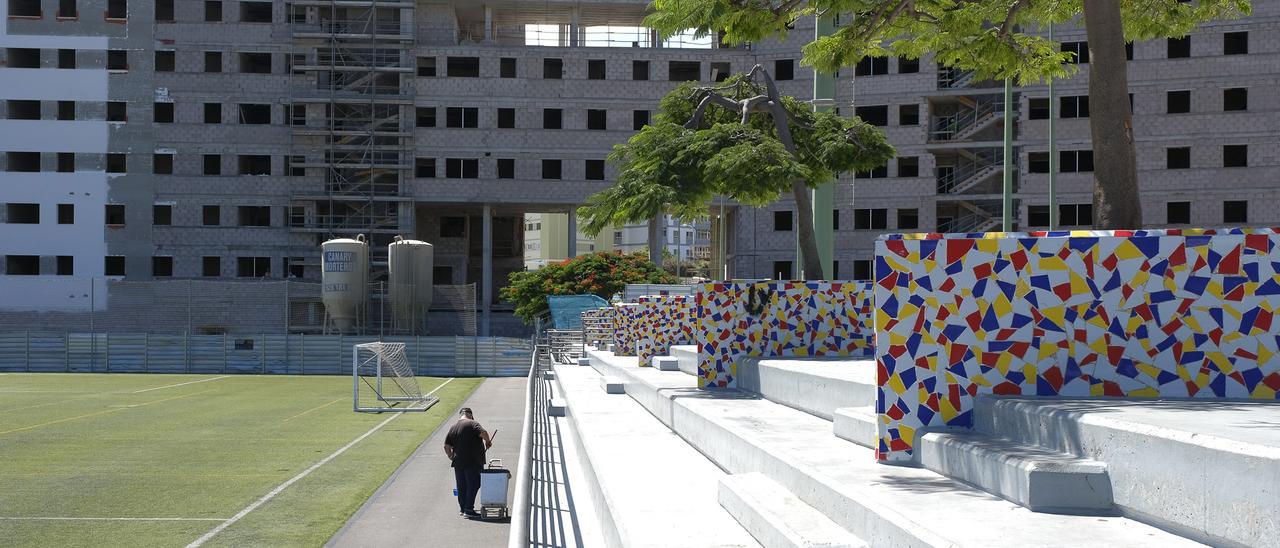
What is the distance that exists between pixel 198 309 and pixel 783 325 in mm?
61631

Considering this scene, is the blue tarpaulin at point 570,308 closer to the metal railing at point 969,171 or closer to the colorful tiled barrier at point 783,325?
the metal railing at point 969,171

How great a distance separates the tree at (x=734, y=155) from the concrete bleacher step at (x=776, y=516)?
31.9 feet

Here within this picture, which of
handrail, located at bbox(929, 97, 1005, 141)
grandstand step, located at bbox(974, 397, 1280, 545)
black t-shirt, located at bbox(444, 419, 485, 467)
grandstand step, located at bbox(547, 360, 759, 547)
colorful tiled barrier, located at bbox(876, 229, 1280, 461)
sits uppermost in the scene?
handrail, located at bbox(929, 97, 1005, 141)

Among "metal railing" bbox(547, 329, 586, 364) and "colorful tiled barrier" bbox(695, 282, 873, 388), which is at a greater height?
"colorful tiled barrier" bbox(695, 282, 873, 388)

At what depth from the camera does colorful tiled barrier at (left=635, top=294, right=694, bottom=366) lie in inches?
936

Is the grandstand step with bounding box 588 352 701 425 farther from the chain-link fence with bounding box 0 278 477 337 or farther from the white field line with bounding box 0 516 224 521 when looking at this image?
the chain-link fence with bounding box 0 278 477 337

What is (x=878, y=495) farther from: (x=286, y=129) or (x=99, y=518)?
(x=286, y=129)

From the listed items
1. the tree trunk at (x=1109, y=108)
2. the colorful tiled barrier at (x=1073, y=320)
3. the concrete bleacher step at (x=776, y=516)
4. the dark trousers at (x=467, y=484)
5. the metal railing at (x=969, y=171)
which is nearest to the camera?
the concrete bleacher step at (x=776, y=516)

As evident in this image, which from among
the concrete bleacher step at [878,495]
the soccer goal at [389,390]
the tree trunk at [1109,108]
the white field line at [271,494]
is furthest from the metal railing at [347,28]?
the tree trunk at [1109,108]

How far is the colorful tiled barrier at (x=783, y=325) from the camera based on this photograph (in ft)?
49.3

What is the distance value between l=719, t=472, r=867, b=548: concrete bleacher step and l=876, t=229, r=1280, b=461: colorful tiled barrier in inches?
35.7

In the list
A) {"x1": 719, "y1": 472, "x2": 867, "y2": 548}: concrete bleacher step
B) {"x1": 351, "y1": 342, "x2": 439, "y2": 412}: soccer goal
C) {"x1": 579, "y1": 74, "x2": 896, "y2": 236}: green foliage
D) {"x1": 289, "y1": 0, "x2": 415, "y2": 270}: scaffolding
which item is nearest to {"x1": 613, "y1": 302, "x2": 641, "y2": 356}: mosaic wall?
{"x1": 579, "y1": 74, "x2": 896, "y2": 236}: green foliage

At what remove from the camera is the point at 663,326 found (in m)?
24.7

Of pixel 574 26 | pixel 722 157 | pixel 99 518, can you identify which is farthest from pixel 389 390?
pixel 722 157
